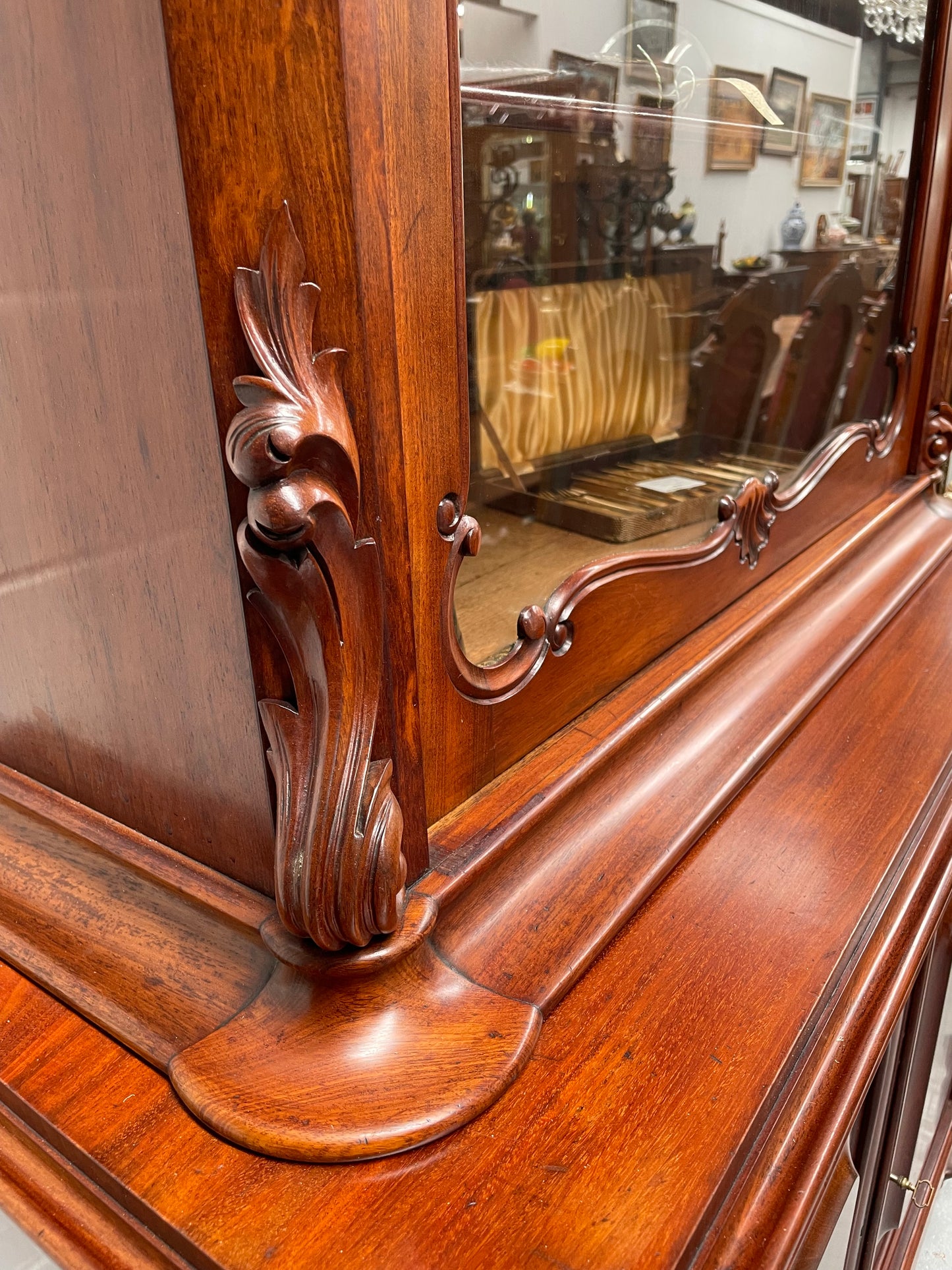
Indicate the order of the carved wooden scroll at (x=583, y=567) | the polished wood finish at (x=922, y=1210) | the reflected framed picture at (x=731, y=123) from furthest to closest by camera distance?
the polished wood finish at (x=922, y=1210) < the reflected framed picture at (x=731, y=123) < the carved wooden scroll at (x=583, y=567)

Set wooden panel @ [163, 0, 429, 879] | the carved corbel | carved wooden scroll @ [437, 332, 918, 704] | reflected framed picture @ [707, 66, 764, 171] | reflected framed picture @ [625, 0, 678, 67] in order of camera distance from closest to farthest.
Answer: wooden panel @ [163, 0, 429, 879], carved wooden scroll @ [437, 332, 918, 704], reflected framed picture @ [625, 0, 678, 67], reflected framed picture @ [707, 66, 764, 171], the carved corbel

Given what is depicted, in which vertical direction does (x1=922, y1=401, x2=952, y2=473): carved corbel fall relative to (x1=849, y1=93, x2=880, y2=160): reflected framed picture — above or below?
below

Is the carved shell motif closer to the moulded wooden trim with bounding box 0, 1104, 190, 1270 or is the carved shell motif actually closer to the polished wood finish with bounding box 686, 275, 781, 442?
the polished wood finish with bounding box 686, 275, 781, 442

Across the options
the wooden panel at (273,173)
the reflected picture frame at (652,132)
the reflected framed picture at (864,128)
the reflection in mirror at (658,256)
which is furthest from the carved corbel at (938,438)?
the wooden panel at (273,173)

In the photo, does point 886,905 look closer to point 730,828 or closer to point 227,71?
point 730,828

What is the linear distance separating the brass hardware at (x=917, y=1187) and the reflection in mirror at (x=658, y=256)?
18.8 inches

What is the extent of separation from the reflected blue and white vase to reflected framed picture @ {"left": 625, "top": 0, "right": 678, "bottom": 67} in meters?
0.26

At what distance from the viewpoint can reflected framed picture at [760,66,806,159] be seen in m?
0.70

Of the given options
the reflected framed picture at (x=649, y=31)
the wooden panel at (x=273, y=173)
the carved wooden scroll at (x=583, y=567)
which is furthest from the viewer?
the reflected framed picture at (x=649, y=31)

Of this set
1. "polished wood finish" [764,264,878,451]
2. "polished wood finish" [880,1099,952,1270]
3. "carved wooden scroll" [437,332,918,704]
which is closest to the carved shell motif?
"carved wooden scroll" [437,332,918,704]

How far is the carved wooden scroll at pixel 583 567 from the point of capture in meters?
0.38

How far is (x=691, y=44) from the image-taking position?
22.7 inches

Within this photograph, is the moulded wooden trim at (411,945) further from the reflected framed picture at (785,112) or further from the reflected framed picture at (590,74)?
the reflected framed picture at (785,112)

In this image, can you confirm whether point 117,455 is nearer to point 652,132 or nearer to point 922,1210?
point 652,132
